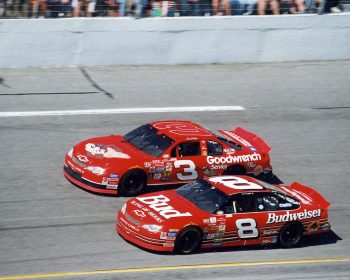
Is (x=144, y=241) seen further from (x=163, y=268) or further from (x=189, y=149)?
(x=189, y=149)

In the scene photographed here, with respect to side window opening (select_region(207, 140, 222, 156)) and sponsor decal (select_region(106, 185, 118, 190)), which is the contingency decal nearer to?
sponsor decal (select_region(106, 185, 118, 190))

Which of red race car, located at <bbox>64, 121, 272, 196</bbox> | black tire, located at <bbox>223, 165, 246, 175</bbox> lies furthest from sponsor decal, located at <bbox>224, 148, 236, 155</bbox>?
black tire, located at <bbox>223, 165, 246, 175</bbox>

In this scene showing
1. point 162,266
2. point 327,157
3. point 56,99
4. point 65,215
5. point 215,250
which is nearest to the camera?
point 162,266

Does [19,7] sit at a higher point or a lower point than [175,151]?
higher

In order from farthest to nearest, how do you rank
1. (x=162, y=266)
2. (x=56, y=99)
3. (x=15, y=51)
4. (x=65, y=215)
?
1. (x=15, y=51)
2. (x=56, y=99)
3. (x=65, y=215)
4. (x=162, y=266)

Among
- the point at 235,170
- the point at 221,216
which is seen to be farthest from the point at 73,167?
the point at 221,216

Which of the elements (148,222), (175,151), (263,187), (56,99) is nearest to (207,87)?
(56,99)

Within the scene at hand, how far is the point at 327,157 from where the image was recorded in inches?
696

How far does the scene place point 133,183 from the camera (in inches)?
581

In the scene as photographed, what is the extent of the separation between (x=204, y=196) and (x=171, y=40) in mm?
10286

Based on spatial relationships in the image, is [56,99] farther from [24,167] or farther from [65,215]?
[65,215]

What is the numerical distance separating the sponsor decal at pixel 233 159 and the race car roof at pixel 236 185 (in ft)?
4.78

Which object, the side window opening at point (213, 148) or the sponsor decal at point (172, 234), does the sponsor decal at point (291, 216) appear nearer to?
the sponsor decal at point (172, 234)

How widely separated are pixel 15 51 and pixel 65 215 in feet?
29.4
